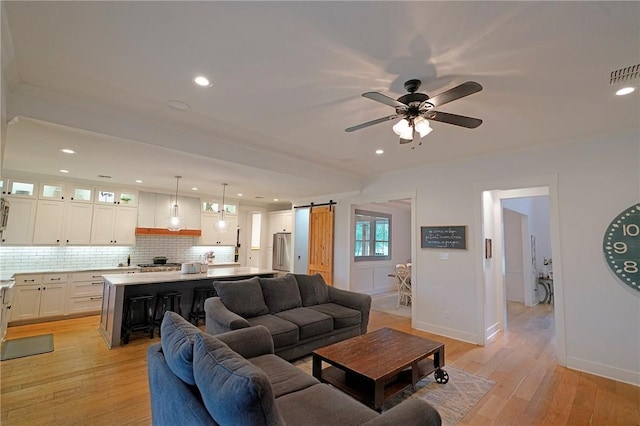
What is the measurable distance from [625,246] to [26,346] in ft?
24.4

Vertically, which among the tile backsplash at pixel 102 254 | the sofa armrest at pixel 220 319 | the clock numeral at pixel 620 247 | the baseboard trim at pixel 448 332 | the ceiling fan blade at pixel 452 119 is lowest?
the baseboard trim at pixel 448 332

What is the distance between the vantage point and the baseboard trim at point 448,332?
14.2 feet

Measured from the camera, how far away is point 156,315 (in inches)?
182

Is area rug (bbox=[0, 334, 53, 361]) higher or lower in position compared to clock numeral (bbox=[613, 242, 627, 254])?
lower

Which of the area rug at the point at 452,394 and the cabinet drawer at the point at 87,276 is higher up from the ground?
the cabinet drawer at the point at 87,276

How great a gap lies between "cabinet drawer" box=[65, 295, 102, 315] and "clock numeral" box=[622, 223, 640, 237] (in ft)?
26.4

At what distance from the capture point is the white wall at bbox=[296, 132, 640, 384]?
10.8 feet

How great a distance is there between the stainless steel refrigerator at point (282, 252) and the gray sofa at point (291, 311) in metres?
3.84

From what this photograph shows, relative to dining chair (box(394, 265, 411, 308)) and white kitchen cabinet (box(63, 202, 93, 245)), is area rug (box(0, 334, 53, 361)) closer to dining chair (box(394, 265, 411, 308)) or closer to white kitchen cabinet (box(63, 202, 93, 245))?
white kitchen cabinet (box(63, 202, 93, 245))

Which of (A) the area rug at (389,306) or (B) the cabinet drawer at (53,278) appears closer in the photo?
(B) the cabinet drawer at (53,278)

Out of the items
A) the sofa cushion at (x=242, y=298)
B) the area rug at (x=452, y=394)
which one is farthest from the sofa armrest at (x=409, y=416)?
the sofa cushion at (x=242, y=298)

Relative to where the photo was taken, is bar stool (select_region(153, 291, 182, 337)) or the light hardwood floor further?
bar stool (select_region(153, 291, 182, 337))

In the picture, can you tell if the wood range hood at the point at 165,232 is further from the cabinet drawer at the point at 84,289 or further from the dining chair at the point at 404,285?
the dining chair at the point at 404,285

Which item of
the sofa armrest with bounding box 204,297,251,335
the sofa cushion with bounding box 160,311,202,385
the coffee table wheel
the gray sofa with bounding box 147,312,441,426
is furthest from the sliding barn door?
the sofa cushion with bounding box 160,311,202,385
